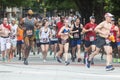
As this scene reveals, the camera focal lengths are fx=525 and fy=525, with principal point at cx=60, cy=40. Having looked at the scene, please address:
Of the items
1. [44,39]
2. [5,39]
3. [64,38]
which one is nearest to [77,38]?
[64,38]

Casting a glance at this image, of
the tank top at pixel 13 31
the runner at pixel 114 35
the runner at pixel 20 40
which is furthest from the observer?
the runner at pixel 20 40

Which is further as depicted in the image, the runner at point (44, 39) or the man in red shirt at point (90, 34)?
the runner at point (44, 39)

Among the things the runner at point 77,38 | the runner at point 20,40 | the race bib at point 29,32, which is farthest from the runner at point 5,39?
the runner at point 77,38

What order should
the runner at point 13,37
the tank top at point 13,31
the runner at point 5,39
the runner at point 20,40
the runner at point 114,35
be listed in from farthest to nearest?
the runner at point 20,40 → the tank top at point 13,31 → the runner at point 13,37 → the runner at point 5,39 → the runner at point 114,35

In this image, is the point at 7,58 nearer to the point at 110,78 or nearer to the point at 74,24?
the point at 74,24

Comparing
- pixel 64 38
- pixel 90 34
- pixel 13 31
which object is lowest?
pixel 64 38

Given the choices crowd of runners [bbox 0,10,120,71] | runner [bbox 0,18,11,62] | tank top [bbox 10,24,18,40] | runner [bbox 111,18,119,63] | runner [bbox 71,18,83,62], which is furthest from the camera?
tank top [bbox 10,24,18,40]

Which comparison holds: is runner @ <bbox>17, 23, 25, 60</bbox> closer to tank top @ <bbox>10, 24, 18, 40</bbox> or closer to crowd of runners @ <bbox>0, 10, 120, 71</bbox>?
crowd of runners @ <bbox>0, 10, 120, 71</bbox>

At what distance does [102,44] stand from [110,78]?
8.36 feet

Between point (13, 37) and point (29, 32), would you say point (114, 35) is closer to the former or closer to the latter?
point (29, 32)

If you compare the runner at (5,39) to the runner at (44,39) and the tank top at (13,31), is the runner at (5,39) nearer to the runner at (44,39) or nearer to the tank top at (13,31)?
the tank top at (13,31)

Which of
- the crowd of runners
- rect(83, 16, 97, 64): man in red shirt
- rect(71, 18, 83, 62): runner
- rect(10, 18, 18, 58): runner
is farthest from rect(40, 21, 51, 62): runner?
rect(83, 16, 97, 64): man in red shirt

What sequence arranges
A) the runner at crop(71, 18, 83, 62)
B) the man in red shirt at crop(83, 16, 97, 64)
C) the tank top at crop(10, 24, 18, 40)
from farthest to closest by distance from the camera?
the tank top at crop(10, 24, 18, 40) < the runner at crop(71, 18, 83, 62) < the man in red shirt at crop(83, 16, 97, 64)

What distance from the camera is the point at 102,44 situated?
17281mm
